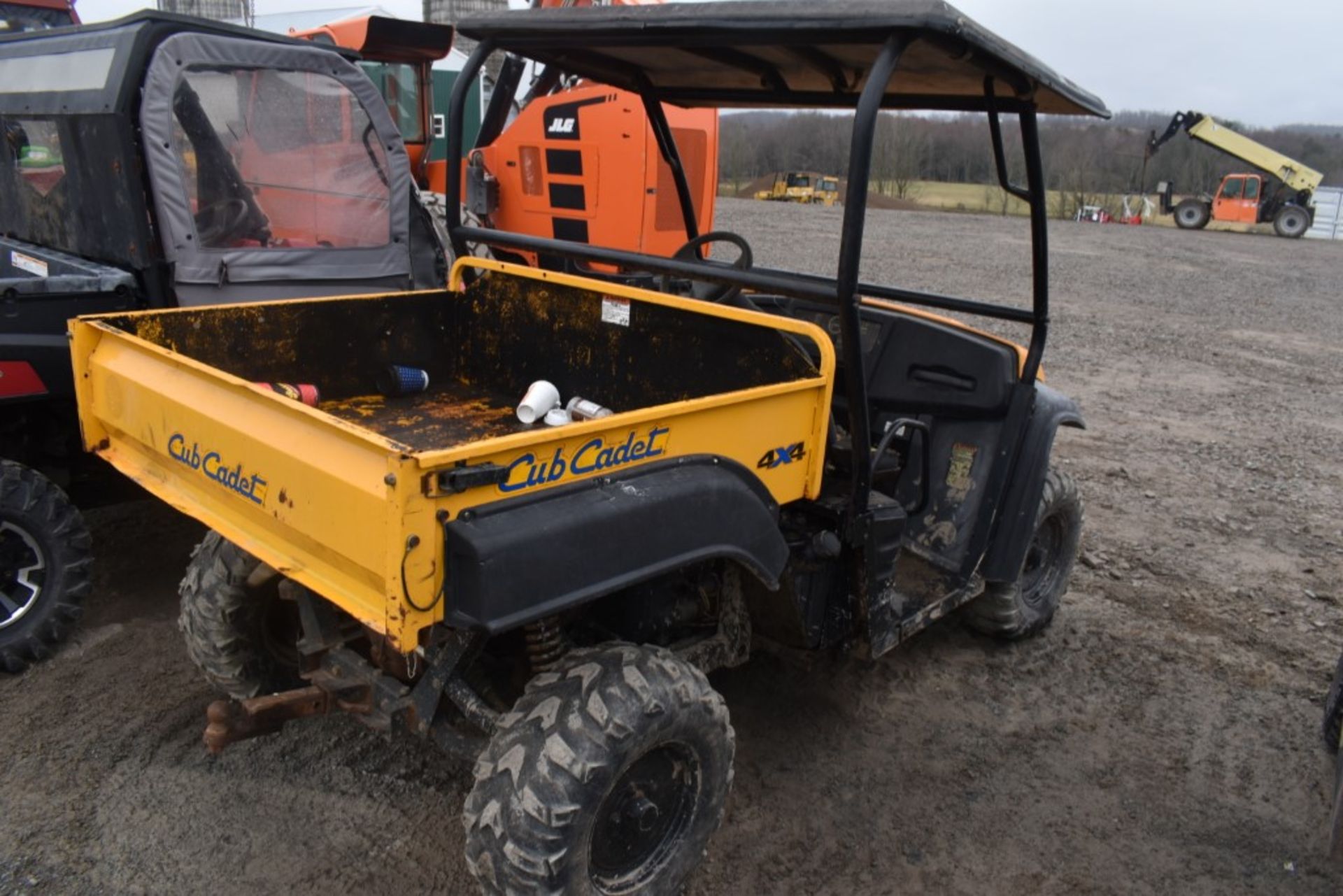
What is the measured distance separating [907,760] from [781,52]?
222 centimetres

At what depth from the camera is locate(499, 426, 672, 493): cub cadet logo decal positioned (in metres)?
2.18

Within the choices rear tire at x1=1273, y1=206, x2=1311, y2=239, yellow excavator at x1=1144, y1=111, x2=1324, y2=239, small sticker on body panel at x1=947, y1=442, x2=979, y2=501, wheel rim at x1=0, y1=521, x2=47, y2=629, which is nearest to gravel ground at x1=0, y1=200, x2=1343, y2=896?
wheel rim at x1=0, y1=521, x2=47, y2=629

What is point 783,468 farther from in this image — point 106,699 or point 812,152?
point 812,152

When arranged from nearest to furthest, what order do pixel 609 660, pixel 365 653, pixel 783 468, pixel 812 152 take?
pixel 609 660, pixel 783 468, pixel 365 653, pixel 812 152

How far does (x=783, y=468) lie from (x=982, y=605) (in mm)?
1723

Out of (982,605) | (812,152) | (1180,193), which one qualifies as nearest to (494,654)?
(982,605)

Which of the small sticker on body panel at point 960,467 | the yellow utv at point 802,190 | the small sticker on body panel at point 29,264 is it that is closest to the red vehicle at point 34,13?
the small sticker on body panel at point 29,264

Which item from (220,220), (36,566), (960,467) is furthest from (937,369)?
(36,566)

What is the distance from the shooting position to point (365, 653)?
10.1 feet

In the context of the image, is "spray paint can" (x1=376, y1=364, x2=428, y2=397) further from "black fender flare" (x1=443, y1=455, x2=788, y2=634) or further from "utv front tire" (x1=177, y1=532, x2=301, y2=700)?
"black fender flare" (x1=443, y1=455, x2=788, y2=634)

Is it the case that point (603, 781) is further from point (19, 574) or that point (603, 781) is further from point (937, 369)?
point (19, 574)

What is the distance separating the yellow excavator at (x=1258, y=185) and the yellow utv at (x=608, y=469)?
84.2ft


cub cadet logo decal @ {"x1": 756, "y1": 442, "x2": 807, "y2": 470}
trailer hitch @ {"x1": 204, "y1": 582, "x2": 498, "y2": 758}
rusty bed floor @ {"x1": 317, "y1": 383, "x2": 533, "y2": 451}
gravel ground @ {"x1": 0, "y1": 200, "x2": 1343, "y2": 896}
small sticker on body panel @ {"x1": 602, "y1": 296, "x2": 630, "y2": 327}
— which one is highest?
small sticker on body panel @ {"x1": 602, "y1": 296, "x2": 630, "y2": 327}

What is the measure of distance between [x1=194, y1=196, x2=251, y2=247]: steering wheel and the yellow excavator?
85.4ft
